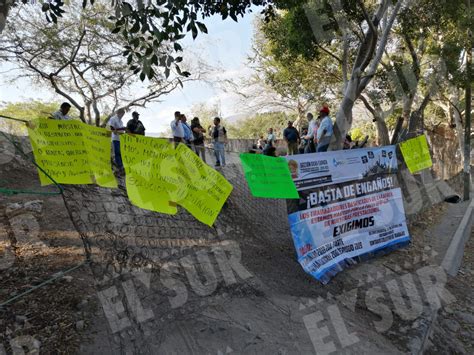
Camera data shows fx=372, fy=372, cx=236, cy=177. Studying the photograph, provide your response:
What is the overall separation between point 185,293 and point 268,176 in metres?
1.81

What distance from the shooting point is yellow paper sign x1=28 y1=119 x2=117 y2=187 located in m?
3.03

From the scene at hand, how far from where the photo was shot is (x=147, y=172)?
3605 mm

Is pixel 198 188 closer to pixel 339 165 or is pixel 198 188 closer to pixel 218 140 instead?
pixel 339 165

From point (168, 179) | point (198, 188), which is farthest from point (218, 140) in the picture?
point (168, 179)

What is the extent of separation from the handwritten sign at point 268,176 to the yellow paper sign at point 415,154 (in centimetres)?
352

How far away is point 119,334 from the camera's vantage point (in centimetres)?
280

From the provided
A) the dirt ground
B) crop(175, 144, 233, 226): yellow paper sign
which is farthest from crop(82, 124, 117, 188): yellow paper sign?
crop(175, 144, 233, 226): yellow paper sign

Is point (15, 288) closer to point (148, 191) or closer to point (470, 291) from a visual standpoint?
point (148, 191)

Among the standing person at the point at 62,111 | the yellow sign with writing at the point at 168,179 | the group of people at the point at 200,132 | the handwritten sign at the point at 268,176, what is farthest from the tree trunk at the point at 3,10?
the standing person at the point at 62,111

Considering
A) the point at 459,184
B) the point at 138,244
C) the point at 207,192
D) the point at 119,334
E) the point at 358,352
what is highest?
the point at 207,192

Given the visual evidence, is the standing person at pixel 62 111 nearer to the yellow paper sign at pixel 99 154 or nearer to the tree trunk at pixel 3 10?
the tree trunk at pixel 3 10

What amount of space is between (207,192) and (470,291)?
14.9 ft

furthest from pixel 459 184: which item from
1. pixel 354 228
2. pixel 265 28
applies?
pixel 354 228

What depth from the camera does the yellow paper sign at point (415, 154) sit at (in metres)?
7.28
